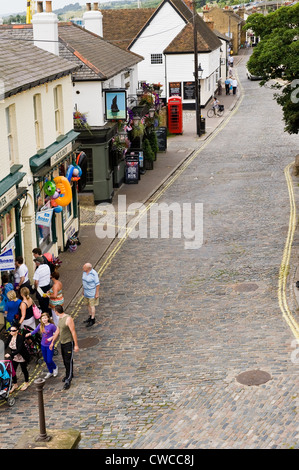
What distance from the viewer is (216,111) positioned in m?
56.1

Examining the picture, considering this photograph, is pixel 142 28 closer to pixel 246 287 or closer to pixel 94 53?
pixel 94 53

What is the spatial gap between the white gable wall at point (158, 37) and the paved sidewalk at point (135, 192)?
4.56m

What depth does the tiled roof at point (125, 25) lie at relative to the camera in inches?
2424

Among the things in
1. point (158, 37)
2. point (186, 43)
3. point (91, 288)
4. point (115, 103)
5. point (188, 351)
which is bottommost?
point (188, 351)

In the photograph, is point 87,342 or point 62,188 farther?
point 62,188

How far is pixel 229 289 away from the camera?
19.5m

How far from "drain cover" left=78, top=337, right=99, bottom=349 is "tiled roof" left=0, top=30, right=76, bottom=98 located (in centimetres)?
616

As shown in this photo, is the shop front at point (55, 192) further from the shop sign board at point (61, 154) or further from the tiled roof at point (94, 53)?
the tiled roof at point (94, 53)

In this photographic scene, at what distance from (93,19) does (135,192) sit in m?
11.1

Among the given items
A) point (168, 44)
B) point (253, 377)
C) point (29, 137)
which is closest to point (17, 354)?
point (253, 377)

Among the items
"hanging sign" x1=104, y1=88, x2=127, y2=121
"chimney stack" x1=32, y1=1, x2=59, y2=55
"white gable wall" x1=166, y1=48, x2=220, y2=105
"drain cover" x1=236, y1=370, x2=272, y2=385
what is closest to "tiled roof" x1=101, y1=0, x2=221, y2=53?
"white gable wall" x1=166, y1=48, x2=220, y2=105
